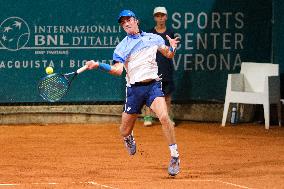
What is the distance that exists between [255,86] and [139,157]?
15.2ft

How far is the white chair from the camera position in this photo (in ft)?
52.4

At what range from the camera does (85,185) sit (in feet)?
32.8

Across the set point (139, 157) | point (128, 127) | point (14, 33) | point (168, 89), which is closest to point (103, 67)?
point (128, 127)

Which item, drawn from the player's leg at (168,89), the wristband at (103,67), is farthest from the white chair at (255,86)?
the wristband at (103,67)

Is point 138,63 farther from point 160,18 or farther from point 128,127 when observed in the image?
point 160,18

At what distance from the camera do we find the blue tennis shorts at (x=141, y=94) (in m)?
10.8

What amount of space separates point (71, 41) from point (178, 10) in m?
2.07

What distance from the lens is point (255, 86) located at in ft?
54.5

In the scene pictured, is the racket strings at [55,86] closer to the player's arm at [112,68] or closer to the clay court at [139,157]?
the player's arm at [112,68]

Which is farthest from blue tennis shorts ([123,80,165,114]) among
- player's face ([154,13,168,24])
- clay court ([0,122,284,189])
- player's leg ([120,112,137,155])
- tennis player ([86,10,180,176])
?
player's face ([154,13,168,24])

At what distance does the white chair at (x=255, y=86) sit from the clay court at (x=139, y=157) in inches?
19.7

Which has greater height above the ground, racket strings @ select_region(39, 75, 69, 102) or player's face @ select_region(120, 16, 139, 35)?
player's face @ select_region(120, 16, 139, 35)

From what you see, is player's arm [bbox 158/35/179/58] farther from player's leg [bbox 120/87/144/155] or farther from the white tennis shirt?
player's leg [bbox 120/87/144/155]

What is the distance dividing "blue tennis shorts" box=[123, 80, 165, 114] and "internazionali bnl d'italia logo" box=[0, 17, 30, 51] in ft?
18.6
